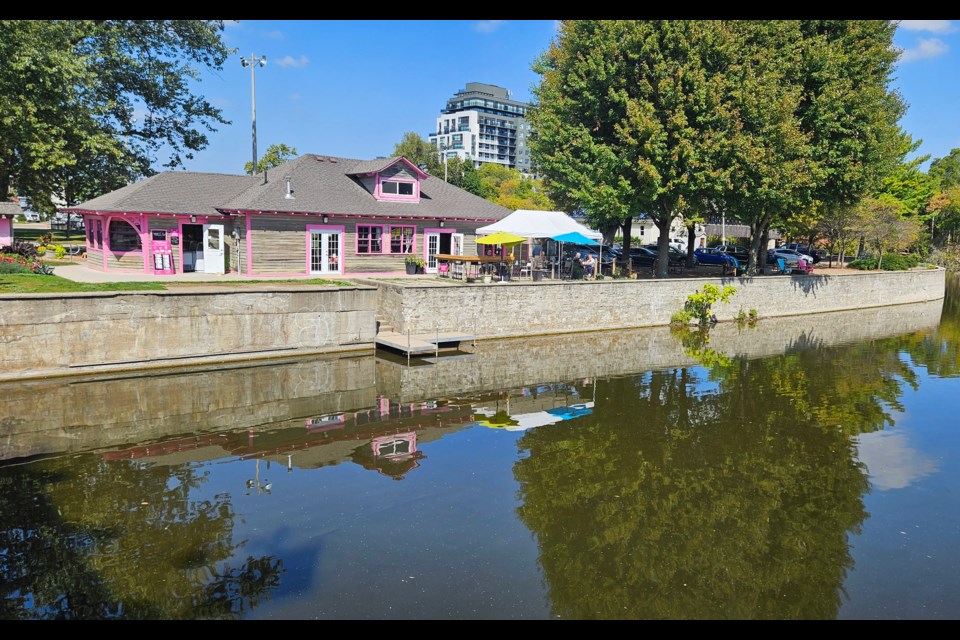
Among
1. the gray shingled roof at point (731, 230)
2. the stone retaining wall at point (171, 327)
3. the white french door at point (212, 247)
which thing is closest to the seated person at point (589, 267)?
the stone retaining wall at point (171, 327)

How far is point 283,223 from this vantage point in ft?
87.6

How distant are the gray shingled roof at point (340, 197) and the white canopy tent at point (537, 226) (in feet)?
12.3

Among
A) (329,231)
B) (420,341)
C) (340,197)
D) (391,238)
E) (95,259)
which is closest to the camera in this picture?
(420,341)

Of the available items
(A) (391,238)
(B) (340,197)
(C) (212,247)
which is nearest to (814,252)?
(A) (391,238)

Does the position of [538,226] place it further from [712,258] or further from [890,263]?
[890,263]

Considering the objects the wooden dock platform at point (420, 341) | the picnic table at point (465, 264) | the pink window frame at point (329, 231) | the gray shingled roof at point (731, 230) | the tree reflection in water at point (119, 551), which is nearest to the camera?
the tree reflection in water at point (119, 551)

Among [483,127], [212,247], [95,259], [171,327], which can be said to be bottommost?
[171,327]

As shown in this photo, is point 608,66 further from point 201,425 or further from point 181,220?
point 201,425

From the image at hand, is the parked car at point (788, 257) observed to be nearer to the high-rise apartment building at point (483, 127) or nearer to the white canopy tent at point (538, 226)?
the white canopy tent at point (538, 226)

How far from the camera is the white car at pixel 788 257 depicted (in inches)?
1750

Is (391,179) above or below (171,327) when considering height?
above

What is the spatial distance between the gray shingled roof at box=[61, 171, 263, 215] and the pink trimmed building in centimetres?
4

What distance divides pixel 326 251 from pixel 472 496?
1887cm

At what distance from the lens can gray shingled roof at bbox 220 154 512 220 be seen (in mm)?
27047
